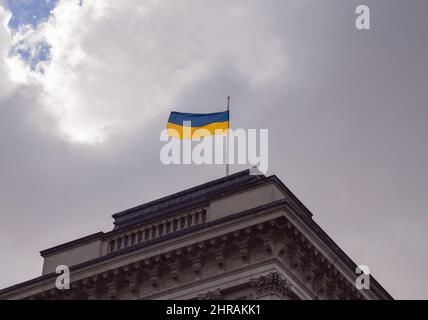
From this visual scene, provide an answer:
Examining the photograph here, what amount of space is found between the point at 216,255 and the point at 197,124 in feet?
32.3

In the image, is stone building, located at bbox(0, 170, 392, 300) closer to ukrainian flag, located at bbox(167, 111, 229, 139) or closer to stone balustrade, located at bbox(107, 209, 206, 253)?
stone balustrade, located at bbox(107, 209, 206, 253)

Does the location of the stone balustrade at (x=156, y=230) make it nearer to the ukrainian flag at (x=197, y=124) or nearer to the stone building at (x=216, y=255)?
the stone building at (x=216, y=255)

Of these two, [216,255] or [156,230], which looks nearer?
[216,255]

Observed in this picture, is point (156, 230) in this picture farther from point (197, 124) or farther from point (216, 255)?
point (197, 124)

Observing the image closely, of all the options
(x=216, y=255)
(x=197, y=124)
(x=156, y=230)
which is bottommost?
(x=216, y=255)

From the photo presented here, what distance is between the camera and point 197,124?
5384cm

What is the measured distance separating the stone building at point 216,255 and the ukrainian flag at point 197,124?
3477mm

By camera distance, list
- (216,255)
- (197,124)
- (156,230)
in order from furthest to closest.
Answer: (197,124), (156,230), (216,255)

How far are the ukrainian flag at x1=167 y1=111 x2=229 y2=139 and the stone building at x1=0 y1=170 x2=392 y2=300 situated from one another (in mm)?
3477

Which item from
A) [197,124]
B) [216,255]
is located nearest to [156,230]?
[216,255]
